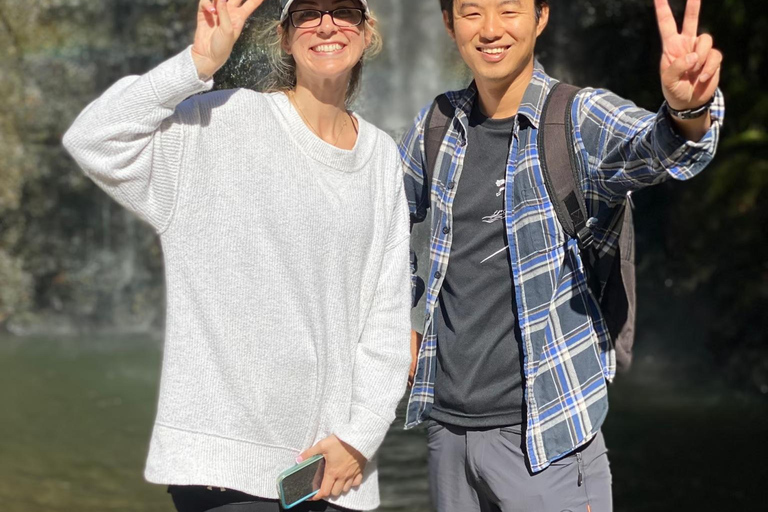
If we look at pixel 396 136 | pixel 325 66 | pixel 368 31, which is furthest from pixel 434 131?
pixel 396 136

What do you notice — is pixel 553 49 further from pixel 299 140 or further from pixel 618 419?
pixel 299 140

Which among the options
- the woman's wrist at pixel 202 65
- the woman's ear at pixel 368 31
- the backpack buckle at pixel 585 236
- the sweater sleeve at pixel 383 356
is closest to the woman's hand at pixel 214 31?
the woman's wrist at pixel 202 65

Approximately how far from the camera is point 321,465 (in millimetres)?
2027

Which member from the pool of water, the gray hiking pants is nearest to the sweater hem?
the gray hiking pants

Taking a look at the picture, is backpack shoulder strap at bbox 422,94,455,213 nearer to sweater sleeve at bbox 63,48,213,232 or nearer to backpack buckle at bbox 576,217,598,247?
backpack buckle at bbox 576,217,598,247

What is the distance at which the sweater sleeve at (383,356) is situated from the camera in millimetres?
2064

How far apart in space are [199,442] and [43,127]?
818 cm

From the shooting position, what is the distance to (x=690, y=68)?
1.81 metres

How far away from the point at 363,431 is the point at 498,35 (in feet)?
3.31

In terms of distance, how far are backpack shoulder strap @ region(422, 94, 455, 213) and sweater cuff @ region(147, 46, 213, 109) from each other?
0.80 m

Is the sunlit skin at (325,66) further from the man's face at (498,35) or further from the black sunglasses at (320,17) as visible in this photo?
the man's face at (498,35)

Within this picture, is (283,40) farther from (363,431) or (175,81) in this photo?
(363,431)

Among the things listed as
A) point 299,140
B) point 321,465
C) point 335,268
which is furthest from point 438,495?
point 299,140

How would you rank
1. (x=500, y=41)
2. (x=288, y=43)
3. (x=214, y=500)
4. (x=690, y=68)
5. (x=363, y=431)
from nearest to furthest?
(x=690, y=68) → (x=214, y=500) → (x=363, y=431) → (x=288, y=43) → (x=500, y=41)
